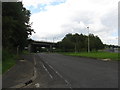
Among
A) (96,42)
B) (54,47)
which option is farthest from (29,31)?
(54,47)

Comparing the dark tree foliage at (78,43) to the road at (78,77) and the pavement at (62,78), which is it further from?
the pavement at (62,78)

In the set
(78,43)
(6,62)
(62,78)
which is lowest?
(62,78)

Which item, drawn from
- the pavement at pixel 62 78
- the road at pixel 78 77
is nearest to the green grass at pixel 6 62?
the pavement at pixel 62 78

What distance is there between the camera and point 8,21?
2778 cm

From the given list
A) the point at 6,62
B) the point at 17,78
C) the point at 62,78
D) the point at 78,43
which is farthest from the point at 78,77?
the point at 78,43

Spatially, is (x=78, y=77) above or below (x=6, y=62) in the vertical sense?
below

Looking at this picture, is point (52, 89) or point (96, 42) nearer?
point (52, 89)

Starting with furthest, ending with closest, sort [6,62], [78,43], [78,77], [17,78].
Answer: [78,43] → [6,62] → [78,77] → [17,78]

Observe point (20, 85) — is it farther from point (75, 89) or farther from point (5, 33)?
point (5, 33)

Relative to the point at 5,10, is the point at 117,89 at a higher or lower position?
lower

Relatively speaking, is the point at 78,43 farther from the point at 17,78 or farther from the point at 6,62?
the point at 17,78

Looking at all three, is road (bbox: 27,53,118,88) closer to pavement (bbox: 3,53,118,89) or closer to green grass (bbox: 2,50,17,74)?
pavement (bbox: 3,53,118,89)

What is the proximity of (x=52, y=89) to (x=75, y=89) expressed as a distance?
1029 millimetres

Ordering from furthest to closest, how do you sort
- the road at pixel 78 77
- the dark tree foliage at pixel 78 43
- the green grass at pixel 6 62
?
the dark tree foliage at pixel 78 43
the green grass at pixel 6 62
the road at pixel 78 77
